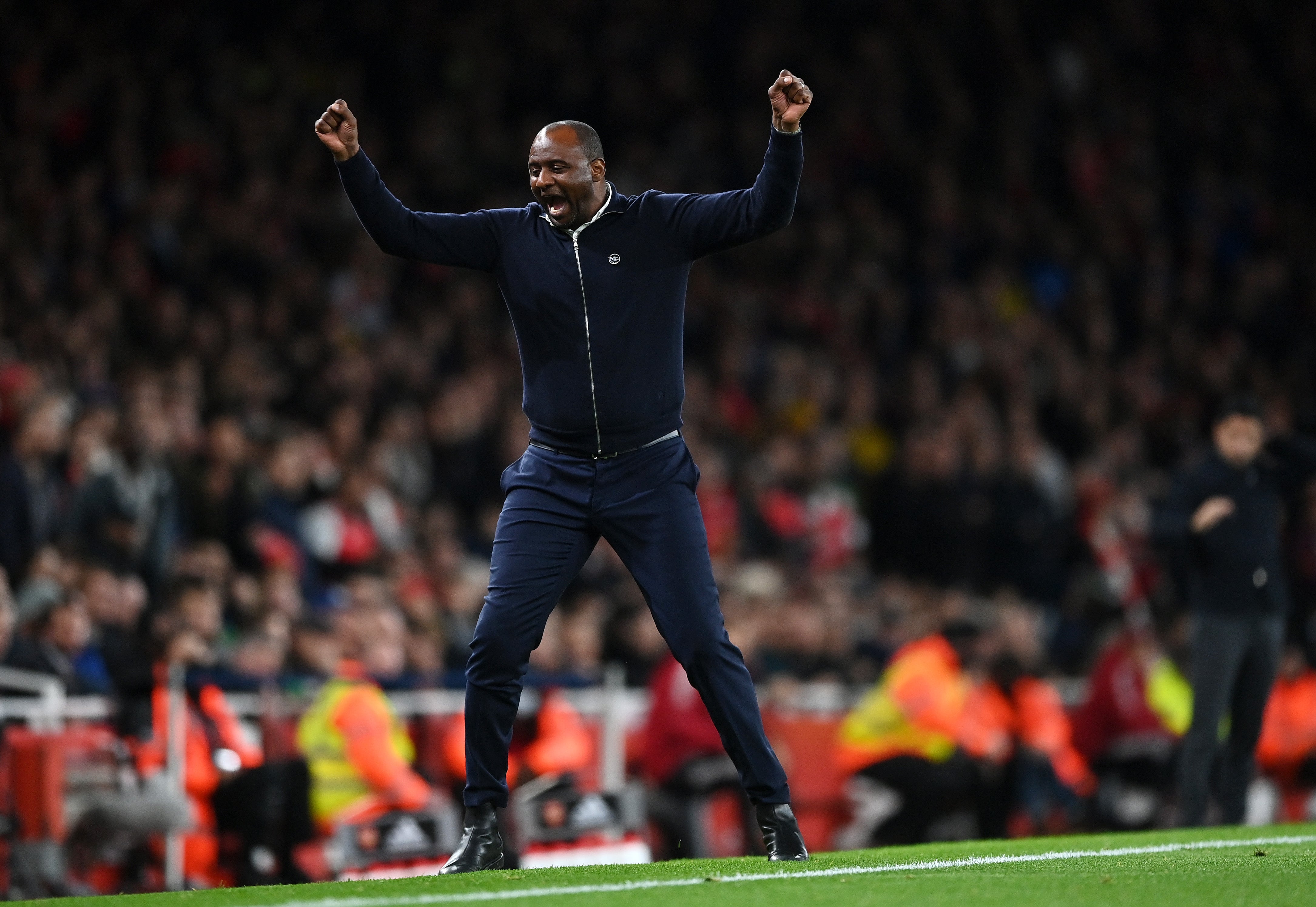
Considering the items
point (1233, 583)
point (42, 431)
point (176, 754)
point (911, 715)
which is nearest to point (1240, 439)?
point (1233, 583)

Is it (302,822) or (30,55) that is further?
(30,55)

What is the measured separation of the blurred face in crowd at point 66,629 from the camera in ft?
30.7

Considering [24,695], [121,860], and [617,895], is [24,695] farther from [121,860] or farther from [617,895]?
[617,895]

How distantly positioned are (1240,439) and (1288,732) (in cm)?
602

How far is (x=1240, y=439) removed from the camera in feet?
29.8

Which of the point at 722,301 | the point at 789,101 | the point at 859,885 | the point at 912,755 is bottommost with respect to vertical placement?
the point at 859,885

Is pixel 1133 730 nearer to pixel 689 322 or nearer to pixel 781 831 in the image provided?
pixel 689 322

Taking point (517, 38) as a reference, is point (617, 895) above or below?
below

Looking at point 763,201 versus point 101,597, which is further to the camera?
point 101,597

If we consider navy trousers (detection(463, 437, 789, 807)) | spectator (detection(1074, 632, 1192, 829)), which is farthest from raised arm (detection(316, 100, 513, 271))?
spectator (detection(1074, 632, 1192, 829))

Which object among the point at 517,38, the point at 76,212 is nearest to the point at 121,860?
the point at 76,212

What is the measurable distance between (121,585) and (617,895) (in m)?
5.85

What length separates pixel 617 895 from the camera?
4.99 meters

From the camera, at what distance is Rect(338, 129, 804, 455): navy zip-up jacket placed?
584 cm
